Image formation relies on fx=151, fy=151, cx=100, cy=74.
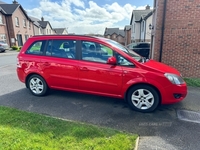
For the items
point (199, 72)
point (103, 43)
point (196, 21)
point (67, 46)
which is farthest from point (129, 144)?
point (196, 21)

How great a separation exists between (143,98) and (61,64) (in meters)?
2.29

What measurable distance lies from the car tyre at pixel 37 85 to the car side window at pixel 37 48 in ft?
2.26

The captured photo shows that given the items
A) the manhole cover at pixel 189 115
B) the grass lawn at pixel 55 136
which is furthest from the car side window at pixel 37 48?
the manhole cover at pixel 189 115

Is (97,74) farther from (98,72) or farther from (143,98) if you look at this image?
(143,98)

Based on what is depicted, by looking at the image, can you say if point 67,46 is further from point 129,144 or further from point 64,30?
point 64,30

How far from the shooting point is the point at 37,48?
4469mm

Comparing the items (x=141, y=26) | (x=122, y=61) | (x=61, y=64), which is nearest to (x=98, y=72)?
(x=122, y=61)

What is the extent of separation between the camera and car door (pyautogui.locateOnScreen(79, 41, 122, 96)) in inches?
145

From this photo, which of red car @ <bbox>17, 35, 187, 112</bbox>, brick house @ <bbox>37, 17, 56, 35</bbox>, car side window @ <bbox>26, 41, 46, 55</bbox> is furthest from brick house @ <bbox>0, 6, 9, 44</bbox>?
red car @ <bbox>17, 35, 187, 112</bbox>

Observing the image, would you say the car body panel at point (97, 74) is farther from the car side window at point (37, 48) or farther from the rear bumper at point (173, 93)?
the car side window at point (37, 48)

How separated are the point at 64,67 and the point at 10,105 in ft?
5.64

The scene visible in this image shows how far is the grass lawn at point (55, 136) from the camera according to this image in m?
2.38

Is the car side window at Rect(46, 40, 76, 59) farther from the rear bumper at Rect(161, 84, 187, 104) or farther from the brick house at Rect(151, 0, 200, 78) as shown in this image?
the brick house at Rect(151, 0, 200, 78)

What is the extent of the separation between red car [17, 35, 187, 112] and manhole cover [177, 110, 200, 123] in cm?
39
